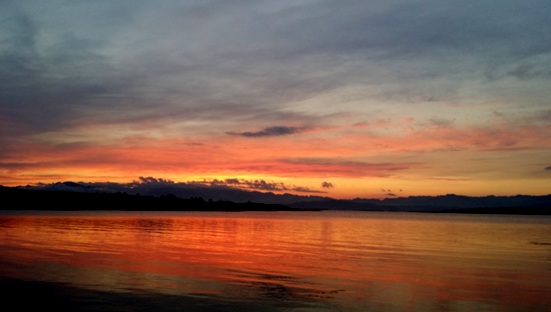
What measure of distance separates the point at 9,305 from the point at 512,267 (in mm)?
32993

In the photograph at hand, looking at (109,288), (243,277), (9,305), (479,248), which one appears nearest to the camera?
(9,305)

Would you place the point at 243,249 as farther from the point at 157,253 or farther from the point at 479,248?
the point at 479,248

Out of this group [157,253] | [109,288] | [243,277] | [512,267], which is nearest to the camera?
[109,288]

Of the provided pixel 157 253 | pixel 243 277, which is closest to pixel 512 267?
pixel 243 277

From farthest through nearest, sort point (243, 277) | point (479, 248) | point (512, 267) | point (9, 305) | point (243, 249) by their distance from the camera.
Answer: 1. point (479, 248)
2. point (243, 249)
3. point (512, 267)
4. point (243, 277)
5. point (9, 305)

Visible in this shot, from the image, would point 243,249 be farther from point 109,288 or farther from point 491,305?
point 491,305

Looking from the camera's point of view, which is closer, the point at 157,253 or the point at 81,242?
the point at 157,253

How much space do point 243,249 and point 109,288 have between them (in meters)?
22.8

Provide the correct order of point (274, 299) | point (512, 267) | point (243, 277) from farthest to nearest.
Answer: point (512, 267)
point (243, 277)
point (274, 299)

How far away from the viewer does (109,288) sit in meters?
23.9

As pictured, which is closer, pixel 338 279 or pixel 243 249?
pixel 338 279

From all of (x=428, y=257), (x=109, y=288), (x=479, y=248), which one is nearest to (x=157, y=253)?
(x=109, y=288)

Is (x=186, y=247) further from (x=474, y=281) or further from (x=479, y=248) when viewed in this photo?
(x=479, y=248)

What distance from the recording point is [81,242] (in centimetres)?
4769
